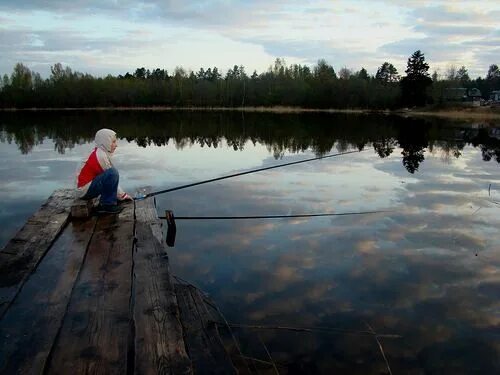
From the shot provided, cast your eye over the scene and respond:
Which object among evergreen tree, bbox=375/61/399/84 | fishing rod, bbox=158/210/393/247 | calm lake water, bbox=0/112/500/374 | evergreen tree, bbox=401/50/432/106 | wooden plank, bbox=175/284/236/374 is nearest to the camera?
wooden plank, bbox=175/284/236/374

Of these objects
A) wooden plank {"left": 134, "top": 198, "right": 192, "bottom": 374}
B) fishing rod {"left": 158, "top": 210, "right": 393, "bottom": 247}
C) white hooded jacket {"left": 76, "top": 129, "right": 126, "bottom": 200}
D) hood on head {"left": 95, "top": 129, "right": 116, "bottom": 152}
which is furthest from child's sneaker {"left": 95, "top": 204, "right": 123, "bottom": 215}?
wooden plank {"left": 134, "top": 198, "right": 192, "bottom": 374}

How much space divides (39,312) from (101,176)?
3.14m

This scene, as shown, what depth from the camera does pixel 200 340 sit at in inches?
164

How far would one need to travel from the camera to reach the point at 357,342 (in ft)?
14.1

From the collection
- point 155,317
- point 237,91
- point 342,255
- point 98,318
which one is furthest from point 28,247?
point 237,91

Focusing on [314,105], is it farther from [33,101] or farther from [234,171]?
[234,171]

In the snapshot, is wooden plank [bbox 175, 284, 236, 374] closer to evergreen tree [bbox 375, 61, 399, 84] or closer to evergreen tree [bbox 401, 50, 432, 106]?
evergreen tree [bbox 401, 50, 432, 106]

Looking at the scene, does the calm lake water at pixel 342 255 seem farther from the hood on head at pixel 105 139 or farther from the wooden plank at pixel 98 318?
the hood on head at pixel 105 139

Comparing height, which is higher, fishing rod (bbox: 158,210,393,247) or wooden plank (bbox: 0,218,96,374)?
wooden plank (bbox: 0,218,96,374)

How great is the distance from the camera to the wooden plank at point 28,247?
3.94m

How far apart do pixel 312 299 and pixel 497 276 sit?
8.67 feet

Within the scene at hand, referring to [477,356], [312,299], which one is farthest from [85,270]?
[477,356]

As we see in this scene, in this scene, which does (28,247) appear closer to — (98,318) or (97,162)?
(97,162)

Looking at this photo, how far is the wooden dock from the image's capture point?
2.93 meters
